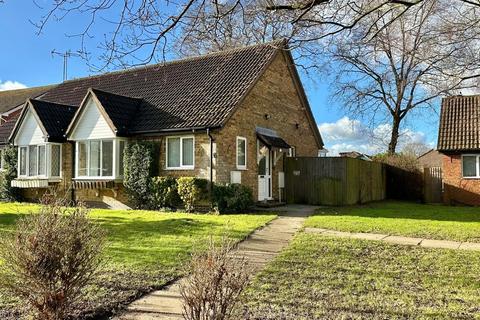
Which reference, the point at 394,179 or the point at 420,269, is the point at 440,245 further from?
the point at 394,179

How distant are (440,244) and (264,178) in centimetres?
1086

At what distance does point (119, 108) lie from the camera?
20109 mm

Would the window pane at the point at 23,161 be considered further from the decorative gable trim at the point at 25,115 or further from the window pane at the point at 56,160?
the window pane at the point at 56,160

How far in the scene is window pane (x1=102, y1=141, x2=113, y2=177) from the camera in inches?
774

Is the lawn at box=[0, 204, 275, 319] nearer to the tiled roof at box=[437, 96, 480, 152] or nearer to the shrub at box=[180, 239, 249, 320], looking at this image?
the shrub at box=[180, 239, 249, 320]

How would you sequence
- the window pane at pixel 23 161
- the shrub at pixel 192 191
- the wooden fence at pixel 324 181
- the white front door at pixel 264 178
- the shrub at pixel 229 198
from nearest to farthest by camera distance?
the shrub at pixel 229 198 → the shrub at pixel 192 191 → the white front door at pixel 264 178 → the wooden fence at pixel 324 181 → the window pane at pixel 23 161

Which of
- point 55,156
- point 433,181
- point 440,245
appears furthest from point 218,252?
point 433,181

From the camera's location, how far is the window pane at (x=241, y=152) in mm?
19094

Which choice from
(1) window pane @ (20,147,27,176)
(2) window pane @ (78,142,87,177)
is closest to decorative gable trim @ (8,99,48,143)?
(1) window pane @ (20,147,27,176)

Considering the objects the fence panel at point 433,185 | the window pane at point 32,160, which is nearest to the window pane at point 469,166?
the fence panel at point 433,185

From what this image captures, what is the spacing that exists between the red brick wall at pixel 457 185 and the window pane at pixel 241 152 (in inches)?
481

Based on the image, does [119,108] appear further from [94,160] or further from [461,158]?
[461,158]

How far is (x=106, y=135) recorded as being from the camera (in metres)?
19.3

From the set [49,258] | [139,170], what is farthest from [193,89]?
[49,258]
